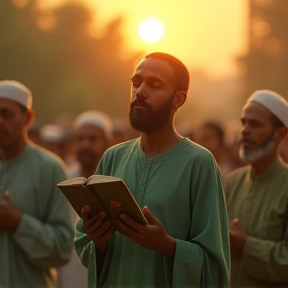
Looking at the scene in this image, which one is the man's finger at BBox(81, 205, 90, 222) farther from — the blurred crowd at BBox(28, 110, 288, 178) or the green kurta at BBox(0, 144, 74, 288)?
the blurred crowd at BBox(28, 110, 288, 178)

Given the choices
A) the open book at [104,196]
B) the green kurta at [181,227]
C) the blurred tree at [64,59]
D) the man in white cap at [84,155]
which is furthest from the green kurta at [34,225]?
the blurred tree at [64,59]

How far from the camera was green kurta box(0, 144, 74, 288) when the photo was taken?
6707mm

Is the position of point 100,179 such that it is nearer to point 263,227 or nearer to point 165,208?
point 165,208

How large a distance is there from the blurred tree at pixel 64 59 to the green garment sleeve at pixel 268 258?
25569 mm

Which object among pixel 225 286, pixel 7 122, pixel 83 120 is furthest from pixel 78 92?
pixel 225 286

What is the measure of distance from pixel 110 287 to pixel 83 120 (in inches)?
192

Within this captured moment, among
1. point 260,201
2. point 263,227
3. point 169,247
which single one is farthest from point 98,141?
point 169,247

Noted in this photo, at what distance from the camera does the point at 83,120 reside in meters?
9.56

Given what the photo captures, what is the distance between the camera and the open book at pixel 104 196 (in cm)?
435

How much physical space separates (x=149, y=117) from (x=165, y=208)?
1.77ft

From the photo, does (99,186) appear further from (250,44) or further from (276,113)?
(250,44)

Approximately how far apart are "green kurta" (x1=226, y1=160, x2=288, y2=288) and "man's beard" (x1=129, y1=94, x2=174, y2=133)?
5.28 ft

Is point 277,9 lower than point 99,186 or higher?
higher

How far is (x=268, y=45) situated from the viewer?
37.0 meters
